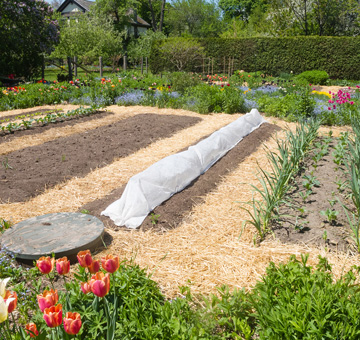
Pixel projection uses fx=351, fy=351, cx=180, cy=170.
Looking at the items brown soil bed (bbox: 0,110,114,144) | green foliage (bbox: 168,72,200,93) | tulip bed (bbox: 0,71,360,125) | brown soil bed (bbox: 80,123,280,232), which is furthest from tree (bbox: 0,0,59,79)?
brown soil bed (bbox: 80,123,280,232)

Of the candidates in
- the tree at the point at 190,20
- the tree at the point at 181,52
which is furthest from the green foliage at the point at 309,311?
the tree at the point at 190,20

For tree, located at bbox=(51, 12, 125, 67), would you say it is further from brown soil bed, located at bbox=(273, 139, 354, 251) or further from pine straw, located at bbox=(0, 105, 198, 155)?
brown soil bed, located at bbox=(273, 139, 354, 251)

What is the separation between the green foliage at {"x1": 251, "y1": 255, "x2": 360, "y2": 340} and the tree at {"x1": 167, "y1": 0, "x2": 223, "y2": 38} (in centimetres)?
4606

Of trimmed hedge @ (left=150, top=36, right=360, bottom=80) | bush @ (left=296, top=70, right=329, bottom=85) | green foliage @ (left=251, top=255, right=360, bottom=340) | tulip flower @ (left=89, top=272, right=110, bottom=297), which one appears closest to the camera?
tulip flower @ (left=89, top=272, right=110, bottom=297)

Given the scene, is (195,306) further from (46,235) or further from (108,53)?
(108,53)

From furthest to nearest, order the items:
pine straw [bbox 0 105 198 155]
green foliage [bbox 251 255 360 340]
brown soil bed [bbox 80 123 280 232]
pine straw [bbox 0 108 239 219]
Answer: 1. pine straw [bbox 0 105 198 155]
2. pine straw [bbox 0 108 239 219]
3. brown soil bed [bbox 80 123 280 232]
4. green foliage [bbox 251 255 360 340]

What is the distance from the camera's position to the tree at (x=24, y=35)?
14812 millimetres

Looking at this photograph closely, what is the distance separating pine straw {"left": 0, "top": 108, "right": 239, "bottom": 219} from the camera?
3957mm

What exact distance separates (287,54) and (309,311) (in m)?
20.4

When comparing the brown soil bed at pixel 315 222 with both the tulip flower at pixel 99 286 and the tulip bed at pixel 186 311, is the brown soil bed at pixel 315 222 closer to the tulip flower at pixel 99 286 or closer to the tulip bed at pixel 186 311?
the tulip bed at pixel 186 311

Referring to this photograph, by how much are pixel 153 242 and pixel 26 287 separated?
44.8 inches

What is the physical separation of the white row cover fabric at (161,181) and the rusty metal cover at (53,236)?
0.39 m

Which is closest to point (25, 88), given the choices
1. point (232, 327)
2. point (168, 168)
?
point (168, 168)

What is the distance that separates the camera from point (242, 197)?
425 cm
